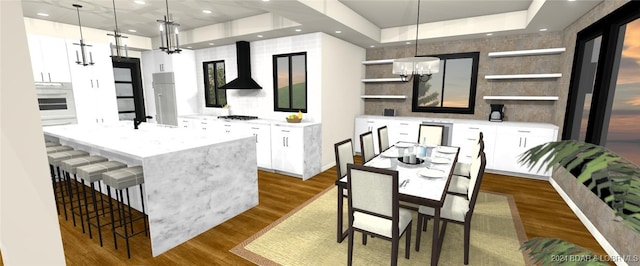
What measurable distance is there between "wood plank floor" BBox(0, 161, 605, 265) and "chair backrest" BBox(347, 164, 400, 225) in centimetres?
118

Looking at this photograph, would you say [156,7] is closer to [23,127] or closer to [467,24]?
[23,127]

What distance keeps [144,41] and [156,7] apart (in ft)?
9.15

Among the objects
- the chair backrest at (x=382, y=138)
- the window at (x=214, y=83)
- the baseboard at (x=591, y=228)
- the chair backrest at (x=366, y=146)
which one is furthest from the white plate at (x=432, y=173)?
the window at (x=214, y=83)

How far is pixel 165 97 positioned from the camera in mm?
6699

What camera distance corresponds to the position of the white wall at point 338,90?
4883 millimetres

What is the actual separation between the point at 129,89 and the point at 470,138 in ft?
26.3

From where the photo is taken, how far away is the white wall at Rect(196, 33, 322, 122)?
4.77m

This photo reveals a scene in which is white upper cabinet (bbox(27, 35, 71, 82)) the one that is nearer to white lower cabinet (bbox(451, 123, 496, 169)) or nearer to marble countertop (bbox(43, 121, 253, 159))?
marble countertop (bbox(43, 121, 253, 159))

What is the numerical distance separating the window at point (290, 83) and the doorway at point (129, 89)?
3997 millimetres

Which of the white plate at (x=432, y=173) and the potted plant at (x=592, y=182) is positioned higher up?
the potted plant at (x=592, y=182)

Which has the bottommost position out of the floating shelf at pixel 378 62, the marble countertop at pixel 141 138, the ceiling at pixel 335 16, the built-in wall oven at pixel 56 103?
the marble countertop at pixel 141 138

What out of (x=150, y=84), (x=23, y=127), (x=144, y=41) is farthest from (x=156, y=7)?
(x=23, y=127)

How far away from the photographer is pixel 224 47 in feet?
19.4

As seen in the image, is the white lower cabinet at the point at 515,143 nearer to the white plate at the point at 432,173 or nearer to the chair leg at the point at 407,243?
the white plate at the point at 432,173
